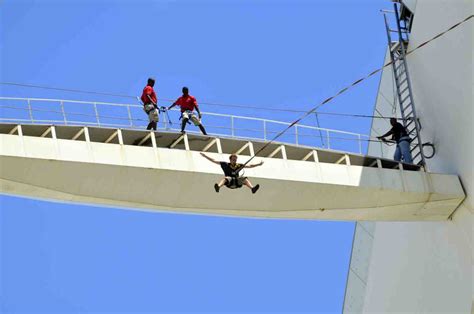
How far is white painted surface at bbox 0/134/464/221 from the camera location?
74.8ft

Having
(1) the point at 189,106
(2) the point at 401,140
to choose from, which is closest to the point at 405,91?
(2) the point at 401,140

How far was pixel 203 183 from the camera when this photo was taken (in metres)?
24.0

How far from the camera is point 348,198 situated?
1003 inches

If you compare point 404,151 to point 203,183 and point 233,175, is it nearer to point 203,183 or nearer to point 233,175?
point 203,183

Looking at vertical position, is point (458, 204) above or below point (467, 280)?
above

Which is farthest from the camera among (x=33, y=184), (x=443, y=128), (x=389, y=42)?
(x=389, y=42)

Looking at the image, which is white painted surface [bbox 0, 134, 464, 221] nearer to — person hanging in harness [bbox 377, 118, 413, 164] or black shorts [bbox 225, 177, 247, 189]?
person hanging in harness [bbox 377, 118, 413, 164]

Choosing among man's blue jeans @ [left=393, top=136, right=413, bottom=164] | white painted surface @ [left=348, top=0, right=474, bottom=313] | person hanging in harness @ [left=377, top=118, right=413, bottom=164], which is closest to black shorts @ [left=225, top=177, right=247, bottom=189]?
person hanging in harness @ [left=377, top=118, right=413, bottom=164]

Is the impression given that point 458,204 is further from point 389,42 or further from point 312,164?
point 389,42

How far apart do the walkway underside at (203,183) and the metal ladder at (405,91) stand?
1.35m

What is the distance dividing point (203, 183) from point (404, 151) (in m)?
6.14

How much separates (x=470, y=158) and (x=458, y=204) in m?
1.32

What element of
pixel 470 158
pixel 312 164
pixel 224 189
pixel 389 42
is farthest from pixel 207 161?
pixel 389 42

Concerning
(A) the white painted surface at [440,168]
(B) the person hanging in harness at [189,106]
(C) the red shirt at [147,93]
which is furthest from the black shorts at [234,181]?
(A) the white painted surface at [440,168]
